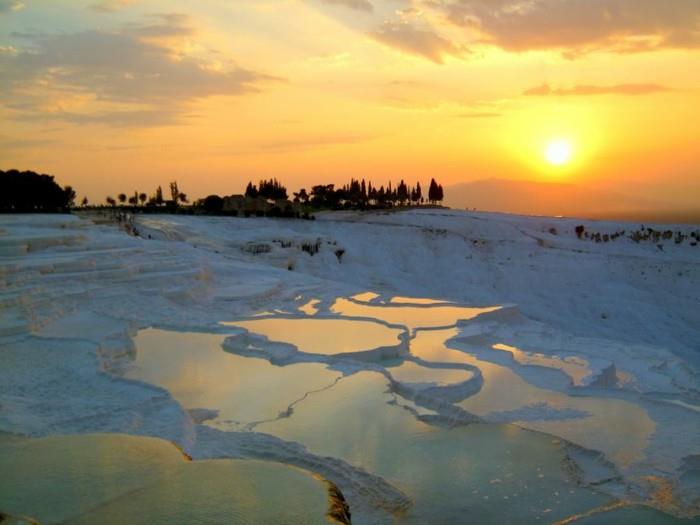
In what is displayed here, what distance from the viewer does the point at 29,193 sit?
26672 mm

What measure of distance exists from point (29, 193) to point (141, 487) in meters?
26.5

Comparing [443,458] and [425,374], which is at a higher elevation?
[425,374]

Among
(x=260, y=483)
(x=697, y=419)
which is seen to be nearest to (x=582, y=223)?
(x=697, y=419)

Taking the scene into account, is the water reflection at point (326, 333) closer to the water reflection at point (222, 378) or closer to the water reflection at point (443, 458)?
the water reflection at point (222, 378)

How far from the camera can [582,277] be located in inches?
941

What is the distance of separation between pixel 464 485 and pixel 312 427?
173cm

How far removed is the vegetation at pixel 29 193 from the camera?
26.1 m

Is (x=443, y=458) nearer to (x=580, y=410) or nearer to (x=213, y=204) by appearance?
(x=580, y=410)

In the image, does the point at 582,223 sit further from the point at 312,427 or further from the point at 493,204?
the point at 493,204

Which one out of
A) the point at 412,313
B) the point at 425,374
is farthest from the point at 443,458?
the point at 412,313

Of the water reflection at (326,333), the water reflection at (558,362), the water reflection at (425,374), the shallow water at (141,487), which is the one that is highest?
the shallow water at (141,487)

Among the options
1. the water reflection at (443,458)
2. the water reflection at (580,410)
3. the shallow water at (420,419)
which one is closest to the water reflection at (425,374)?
the shallow water at (420,419)

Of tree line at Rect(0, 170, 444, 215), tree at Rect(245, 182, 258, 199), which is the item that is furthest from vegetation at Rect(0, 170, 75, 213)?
tree at Rect(245, 182, 258, 199)

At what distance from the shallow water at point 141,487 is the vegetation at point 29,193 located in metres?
24.1
